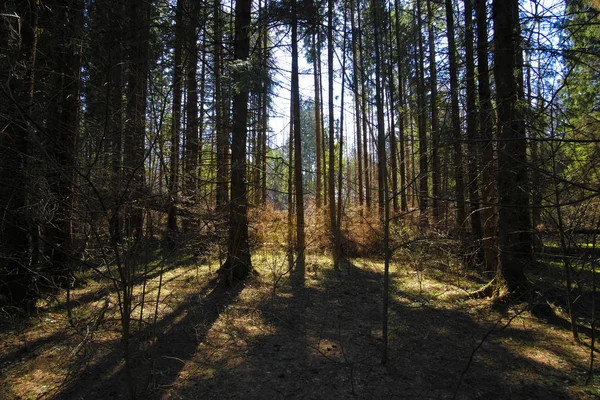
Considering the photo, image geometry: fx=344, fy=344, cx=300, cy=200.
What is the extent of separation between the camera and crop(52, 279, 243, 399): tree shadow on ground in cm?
358

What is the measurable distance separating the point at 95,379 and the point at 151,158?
2.60 meters

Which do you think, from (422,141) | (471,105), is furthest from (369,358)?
(471,105)

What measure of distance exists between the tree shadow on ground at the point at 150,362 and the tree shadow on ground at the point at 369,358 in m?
0.22

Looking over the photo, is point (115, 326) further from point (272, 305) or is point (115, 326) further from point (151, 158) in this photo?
point (151, 158)

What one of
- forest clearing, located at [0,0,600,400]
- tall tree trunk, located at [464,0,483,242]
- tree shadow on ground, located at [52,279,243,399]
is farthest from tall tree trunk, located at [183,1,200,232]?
tall tree trunk, located at [464,0,483,242]

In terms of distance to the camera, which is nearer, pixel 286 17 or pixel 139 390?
pixel 139 390

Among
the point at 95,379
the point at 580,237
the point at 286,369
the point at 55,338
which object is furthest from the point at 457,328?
the point at 55,338

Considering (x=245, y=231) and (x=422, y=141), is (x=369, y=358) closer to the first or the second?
(x=422, y=141)

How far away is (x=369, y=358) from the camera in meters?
4.35

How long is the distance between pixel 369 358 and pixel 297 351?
0.96m

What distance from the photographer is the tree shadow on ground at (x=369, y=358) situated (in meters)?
3.66

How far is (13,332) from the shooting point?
4957mm

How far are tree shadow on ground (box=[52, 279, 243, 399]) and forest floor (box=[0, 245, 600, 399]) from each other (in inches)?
0.6

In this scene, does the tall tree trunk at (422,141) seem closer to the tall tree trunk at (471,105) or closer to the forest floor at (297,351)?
the tall tree trunk at (471,105)
